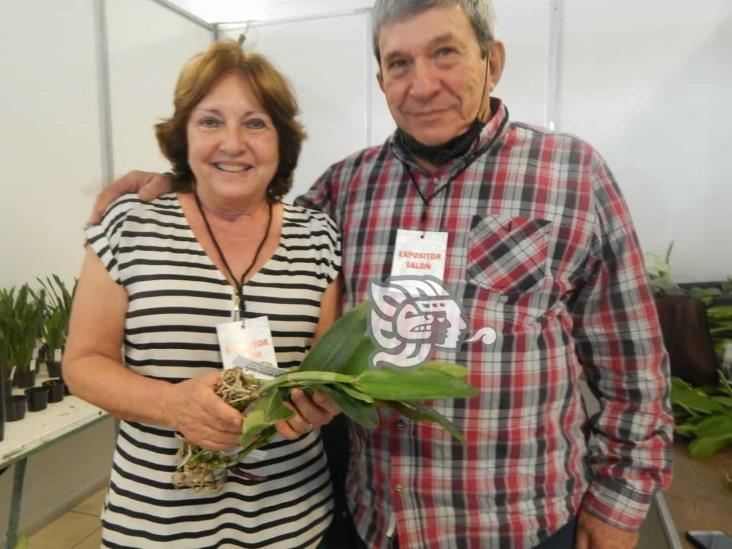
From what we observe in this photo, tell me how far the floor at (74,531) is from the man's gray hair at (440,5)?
7.75 feet

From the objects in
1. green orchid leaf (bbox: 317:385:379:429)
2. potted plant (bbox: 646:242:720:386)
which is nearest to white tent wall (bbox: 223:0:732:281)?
potted plant (bbox: 646:242:720:386)

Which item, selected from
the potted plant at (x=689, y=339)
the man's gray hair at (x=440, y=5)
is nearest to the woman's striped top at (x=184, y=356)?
the man's gray hair at (x=440, y=5)

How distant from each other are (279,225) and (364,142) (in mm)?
2731

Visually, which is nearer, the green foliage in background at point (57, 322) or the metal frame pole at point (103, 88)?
the green foliage in background at point (57, 322)

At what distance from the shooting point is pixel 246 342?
40.4 inches

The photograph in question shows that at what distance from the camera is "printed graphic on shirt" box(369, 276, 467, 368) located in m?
1.01

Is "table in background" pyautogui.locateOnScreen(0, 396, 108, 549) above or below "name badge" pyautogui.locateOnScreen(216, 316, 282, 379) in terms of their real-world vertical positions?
below

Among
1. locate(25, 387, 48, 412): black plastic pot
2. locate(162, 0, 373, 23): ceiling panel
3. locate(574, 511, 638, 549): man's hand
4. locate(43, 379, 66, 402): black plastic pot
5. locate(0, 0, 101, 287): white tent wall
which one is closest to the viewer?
locate(574, 511, 638, 549): man's hand

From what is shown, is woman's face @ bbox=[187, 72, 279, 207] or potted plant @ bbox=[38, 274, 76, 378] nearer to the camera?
woman's face @ bbox=[187, 72, 279, 207]

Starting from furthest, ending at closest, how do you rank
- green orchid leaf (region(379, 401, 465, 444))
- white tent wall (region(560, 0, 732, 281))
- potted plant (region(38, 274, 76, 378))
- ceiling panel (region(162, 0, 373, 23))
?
ceiling panel (region(162, 0, 373, 23))
white tent wall (region(560, 0, 732, 281))
potted plant (region(38, 274, 76, 378))
green orchid leaf (region(379, 401, 465, 444))

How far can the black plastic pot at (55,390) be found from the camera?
204cm

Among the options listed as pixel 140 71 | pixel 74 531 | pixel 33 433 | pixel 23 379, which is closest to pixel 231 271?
pixel 33 433

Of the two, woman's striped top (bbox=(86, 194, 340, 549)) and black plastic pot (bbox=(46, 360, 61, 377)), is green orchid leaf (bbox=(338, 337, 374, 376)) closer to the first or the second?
woman's striped top (bbox=(86, 194, 340, 549))

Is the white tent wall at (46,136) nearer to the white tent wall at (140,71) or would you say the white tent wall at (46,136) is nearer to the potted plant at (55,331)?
the white tent wall at (140,71)
